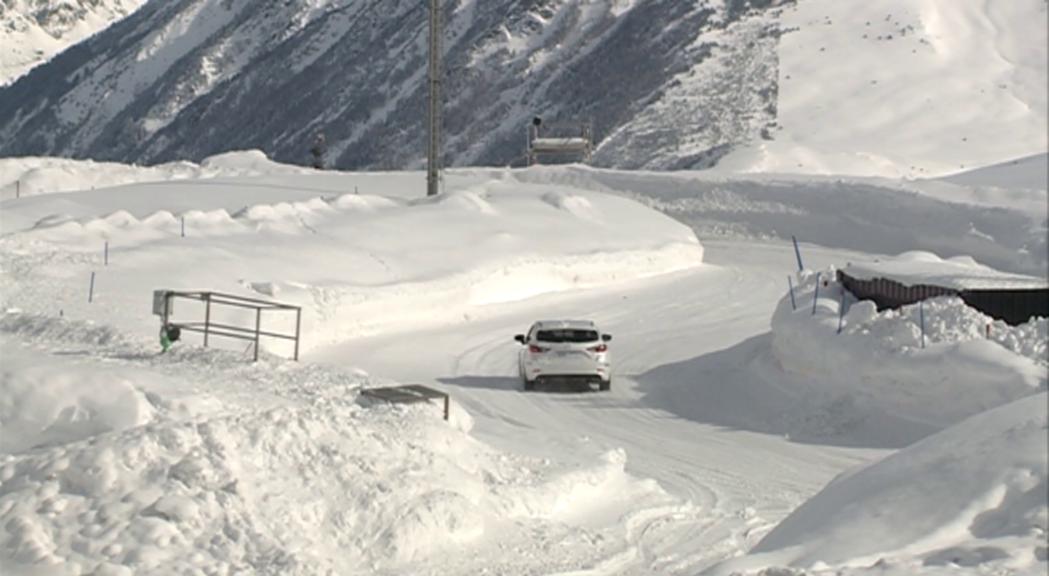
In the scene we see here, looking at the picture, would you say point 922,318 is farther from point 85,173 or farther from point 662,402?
point 85,173

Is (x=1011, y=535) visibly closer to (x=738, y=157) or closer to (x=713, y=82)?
(x=738, y=157)

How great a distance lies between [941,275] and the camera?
27188 millimetres

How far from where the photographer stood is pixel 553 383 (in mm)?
28391

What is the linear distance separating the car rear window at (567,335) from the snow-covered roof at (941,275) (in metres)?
5.28

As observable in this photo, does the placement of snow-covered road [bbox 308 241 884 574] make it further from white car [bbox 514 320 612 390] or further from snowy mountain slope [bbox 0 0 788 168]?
snowy mountain slope [bbox 0 0 788 168]

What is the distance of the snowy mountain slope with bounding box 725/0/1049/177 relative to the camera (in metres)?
63.8

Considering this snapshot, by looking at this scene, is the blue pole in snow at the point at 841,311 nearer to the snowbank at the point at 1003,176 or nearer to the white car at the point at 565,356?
the white car at the point at 565,356

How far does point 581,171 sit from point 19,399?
1782 inches

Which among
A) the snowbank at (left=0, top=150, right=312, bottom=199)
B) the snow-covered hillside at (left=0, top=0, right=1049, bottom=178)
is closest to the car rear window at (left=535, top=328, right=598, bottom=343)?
the snow-covered hillside at (left=0, top=0, right=1049, bottom=178)

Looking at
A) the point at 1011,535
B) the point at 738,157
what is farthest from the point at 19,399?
the point at 738,157

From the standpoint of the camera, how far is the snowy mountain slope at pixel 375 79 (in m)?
81.6

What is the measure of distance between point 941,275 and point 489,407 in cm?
812

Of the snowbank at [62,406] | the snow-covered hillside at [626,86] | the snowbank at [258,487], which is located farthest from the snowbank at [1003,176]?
the snowbank at [62,406]

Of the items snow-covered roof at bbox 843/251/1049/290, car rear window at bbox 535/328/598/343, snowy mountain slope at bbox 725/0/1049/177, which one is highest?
snowy mountain slope at bbox 725/0/1049/177
